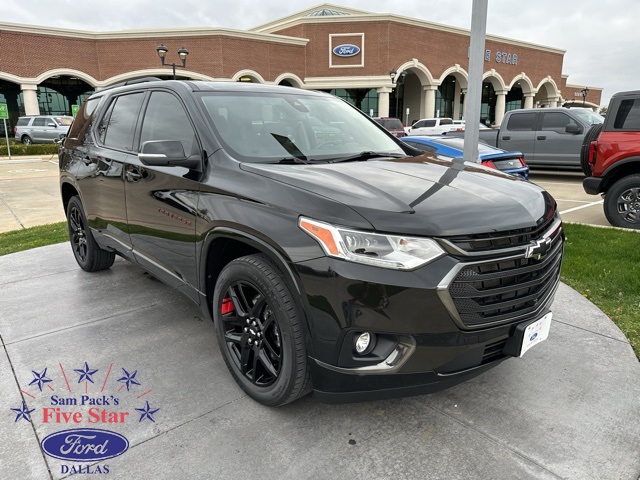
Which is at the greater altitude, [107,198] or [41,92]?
[41,92]

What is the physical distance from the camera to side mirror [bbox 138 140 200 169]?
282 centimetres

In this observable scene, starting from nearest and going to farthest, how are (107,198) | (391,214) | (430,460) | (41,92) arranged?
(391,214), (430,460), (107,198), (41,92)

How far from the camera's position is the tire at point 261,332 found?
235 cm

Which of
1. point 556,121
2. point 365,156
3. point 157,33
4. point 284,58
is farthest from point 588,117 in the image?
point 157,33

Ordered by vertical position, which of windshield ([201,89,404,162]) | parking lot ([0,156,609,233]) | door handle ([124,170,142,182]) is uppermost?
windshield ([201,89,404,162])

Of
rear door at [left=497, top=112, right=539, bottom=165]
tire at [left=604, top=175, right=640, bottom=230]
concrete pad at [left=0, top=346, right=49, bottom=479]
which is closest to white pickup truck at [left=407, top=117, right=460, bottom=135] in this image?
rear door at [left=497, top=112, right=539, bottom=165]

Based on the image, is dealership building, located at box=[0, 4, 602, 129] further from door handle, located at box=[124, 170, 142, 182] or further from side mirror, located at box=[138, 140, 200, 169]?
side mirror, located at box=[138, 140, 200, 169]

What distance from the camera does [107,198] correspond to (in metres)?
4.14

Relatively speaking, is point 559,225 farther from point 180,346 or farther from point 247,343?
point 180,346

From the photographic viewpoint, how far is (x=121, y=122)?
4.12 meters

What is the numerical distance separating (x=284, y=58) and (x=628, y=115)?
→ 38.5m

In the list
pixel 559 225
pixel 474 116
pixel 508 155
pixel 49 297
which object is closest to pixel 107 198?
pixel 49 297

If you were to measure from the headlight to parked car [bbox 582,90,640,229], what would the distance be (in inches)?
246

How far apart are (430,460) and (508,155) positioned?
6.54 metres
